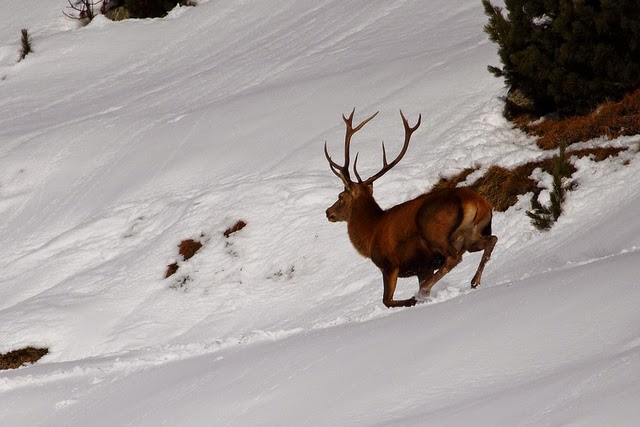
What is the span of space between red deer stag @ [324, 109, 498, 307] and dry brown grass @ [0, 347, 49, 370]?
5961mm

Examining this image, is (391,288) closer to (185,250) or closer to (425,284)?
(425,284)

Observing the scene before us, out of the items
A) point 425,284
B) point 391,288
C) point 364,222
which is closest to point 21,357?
point 364,222

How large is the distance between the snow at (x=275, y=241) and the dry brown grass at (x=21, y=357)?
0.13 meters

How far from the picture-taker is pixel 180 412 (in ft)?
25.2

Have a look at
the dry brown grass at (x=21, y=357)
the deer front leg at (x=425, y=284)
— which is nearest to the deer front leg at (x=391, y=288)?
the deer front leg at (x=425, y=284)

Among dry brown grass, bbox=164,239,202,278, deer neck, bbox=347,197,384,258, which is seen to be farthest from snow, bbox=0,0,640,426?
deer neck, bbox=347,197,384,258

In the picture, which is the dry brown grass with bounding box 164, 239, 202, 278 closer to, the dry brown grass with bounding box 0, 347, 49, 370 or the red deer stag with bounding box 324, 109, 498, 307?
the dry brown grass with bounding box 0, 347, 49, 370

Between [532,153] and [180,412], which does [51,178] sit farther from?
[180,412]

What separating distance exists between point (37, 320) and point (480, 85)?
7729 millimetres

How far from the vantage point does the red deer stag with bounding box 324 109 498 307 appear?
8.63 m

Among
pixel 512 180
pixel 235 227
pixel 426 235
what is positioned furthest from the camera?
pixel 235 227

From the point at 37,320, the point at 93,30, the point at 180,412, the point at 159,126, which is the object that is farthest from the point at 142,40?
the point at 180,412

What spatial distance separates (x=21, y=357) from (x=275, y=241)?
138 inches

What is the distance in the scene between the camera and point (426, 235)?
8.76 meters
